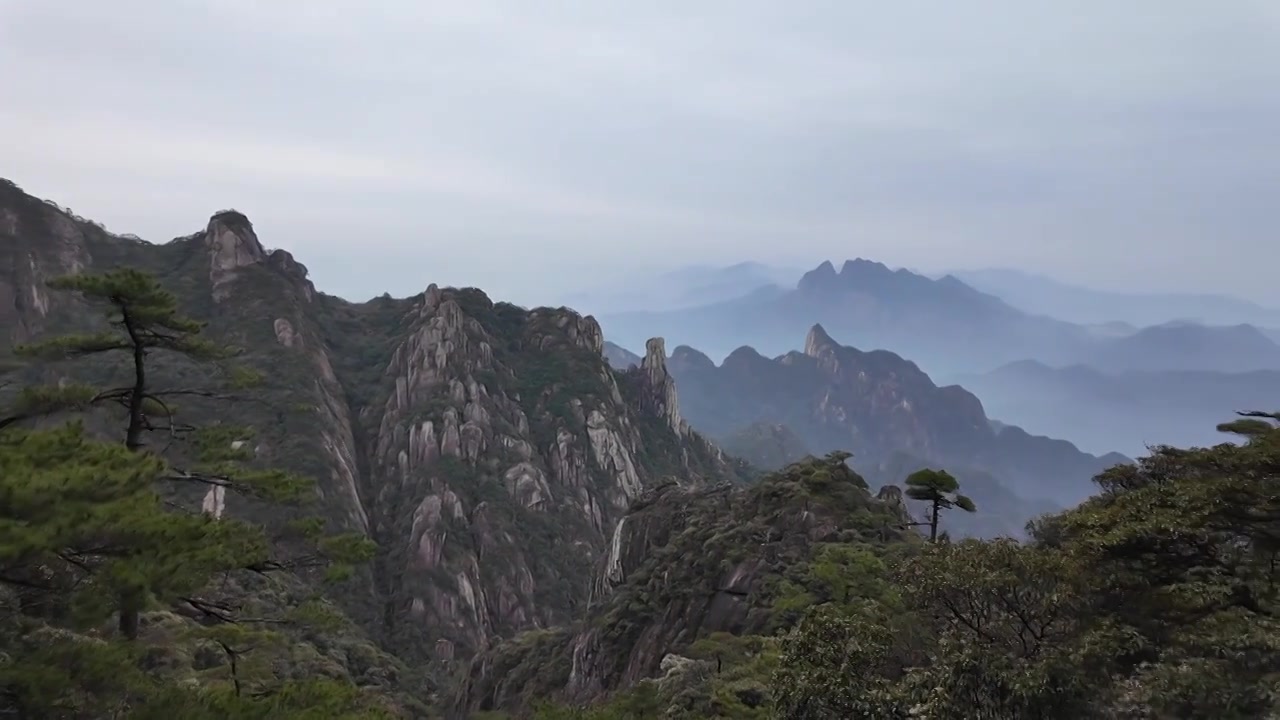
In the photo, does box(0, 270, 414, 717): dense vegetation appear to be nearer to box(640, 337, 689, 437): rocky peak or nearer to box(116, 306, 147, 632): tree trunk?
box(116, 306, 147, 632): tree trunk

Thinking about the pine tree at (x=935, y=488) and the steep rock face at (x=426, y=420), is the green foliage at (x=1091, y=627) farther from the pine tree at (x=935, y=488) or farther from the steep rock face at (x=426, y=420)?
the steep rock face at (x=426, y=420)

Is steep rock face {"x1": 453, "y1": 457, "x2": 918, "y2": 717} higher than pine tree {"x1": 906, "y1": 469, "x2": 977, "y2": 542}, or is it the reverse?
pine tree {"x1": 906, "y1": 469, "x2": 977, "y2": 542}

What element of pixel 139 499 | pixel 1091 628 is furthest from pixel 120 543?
pixel 1091 628

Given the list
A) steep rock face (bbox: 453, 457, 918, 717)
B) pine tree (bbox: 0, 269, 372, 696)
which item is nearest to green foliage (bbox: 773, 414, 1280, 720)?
pine tree (bbox: 0, 269, 372, 696)

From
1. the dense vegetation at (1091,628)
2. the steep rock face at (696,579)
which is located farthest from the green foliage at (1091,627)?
the steep rock face at (696,579)

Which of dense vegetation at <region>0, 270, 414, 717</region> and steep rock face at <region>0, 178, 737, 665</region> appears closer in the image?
dense vegetation at <region>0, 270, 414, 717</region>

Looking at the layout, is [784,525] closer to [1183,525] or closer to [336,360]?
[1183,525]
